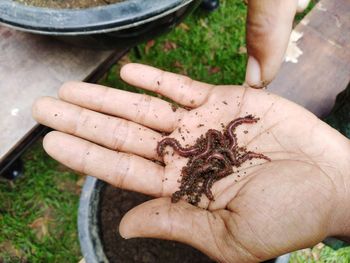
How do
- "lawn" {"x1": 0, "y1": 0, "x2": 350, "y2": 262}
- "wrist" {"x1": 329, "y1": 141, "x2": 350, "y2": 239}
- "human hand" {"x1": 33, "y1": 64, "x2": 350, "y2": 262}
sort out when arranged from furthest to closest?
"lawn" {"x1": 0, "y1": 0, "x2": 350, "y2": 262} < "wrist" {"x1": 329, "y1": 141, "x2": 350, "y2": 239} < "human hand" {"x1": 33, "y1": 64, "x2": 350, "y2": 262}

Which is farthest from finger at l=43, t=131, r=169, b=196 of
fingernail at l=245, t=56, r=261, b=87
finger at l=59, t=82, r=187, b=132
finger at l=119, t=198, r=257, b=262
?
fingernail at l=245, t=56, r=261, b=87

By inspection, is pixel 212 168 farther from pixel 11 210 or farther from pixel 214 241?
pixel 11 210

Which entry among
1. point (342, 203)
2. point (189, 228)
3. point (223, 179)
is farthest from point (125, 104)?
point (342, 203)

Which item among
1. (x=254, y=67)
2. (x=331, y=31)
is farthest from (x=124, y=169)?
(x=331, y=31)

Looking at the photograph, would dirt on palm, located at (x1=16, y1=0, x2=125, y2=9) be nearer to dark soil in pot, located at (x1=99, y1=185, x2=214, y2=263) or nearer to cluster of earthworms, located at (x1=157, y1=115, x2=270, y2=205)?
cluster of earthworms, located at (x1=157, y1=115, x2=270, y2=205)

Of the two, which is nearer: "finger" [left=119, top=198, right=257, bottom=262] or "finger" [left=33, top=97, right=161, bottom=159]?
"finger" [left=119, top=198, right=257, bottom=262]

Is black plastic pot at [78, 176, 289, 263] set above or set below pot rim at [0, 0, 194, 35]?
below

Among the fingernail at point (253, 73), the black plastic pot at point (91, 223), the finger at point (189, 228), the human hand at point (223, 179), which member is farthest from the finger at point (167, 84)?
the finger at point (189, 228)
